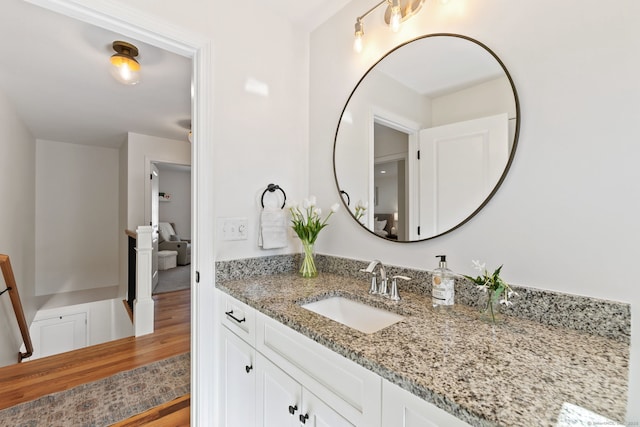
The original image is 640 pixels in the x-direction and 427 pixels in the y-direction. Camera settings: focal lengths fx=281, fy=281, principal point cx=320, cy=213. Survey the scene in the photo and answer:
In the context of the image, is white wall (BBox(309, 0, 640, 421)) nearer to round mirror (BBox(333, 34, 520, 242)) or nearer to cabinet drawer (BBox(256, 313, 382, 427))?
round mirror (BBox(333, 34, 520, 242))

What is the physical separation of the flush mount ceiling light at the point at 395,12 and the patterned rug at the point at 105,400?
7.90 ft

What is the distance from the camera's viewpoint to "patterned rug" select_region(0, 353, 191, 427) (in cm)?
160

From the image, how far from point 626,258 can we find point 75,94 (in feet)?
12.8

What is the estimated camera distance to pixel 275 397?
0.97 metres

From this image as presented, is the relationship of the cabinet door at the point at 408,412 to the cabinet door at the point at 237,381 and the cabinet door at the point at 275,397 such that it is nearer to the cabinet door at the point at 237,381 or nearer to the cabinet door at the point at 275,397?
the cabinet door at the point at 275,397

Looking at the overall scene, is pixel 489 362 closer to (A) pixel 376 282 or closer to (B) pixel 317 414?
(B) pixel 317 414

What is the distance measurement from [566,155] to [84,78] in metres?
3.25

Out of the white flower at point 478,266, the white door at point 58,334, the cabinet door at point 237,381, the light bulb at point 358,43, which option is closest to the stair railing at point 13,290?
the white door at point 58,334

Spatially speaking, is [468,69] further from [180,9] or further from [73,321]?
[73,321]

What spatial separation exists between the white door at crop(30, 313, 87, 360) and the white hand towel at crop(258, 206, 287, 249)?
3.91m

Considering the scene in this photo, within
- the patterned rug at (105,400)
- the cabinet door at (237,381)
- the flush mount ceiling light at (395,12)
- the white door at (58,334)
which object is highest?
the flush mount ceiling light at (395,12)

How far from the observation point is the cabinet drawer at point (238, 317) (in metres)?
1.12

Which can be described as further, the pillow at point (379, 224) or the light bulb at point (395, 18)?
the pillow at point (379, 224)

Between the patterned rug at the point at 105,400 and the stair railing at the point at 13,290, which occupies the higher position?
the stair railing at the point at 13,290
